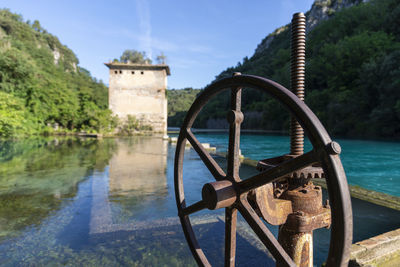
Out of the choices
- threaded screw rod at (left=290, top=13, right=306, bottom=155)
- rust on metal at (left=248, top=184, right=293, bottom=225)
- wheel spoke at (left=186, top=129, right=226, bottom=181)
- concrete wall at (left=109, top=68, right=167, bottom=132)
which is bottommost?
rust on metal at (left=248, top=184, right=293, bottom=225)

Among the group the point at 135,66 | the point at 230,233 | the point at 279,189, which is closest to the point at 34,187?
the point at 230,233

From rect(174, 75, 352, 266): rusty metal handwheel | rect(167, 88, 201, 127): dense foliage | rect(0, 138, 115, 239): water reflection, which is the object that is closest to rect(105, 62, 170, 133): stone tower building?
rect(0, 138, 115, 239): water reflection

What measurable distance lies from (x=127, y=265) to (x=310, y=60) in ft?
8.03

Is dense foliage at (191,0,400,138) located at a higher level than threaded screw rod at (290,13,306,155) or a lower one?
higher

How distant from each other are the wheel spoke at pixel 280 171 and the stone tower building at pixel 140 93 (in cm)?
2400

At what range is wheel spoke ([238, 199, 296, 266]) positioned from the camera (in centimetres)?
105

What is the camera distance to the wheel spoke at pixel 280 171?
0.91 meters

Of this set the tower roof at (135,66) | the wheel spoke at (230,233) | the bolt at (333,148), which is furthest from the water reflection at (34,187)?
the tower roof at (135,66)

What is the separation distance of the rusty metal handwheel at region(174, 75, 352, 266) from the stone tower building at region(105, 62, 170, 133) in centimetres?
2361

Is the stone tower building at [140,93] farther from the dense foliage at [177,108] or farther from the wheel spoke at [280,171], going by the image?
the dense foliage at [177,108]

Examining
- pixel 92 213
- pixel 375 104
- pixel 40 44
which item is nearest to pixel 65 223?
pixel 92 213

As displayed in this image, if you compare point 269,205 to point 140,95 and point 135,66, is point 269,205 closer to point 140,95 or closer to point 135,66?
point 140,95

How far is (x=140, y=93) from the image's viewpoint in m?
24.8

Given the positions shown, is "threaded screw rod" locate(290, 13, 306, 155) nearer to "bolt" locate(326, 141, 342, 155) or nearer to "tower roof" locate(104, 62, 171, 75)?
"bolt" locate(326, 141, 342, 155)
